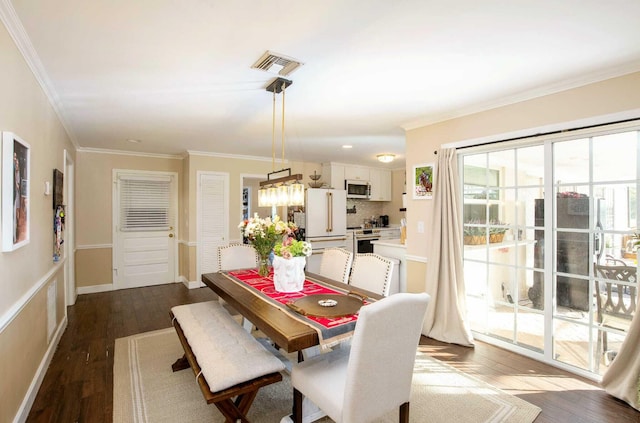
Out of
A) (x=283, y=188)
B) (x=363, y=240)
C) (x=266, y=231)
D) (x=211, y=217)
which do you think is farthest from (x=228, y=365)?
(x=363, y=240)

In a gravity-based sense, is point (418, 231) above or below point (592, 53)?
below

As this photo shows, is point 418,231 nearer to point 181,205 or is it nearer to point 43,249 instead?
point 43,249

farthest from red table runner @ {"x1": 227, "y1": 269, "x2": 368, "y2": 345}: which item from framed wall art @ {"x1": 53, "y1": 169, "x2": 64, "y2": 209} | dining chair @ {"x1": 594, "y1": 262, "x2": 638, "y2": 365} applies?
dining chair @ {"x1": 594, "y1": 262, "x2": 638, "y2": 365}

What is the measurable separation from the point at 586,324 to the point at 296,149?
422 centimetres

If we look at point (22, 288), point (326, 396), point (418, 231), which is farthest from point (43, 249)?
point (418, 231)

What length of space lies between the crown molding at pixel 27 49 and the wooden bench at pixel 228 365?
82.6 inches

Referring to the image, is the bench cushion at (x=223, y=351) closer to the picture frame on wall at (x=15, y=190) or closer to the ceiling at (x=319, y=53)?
the picture frame on wall at (x=15, y=190)

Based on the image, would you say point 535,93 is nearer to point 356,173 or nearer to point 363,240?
point 363,240

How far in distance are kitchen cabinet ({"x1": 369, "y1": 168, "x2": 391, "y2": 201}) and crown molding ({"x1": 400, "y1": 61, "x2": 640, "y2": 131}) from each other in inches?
137

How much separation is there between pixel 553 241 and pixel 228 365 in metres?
2.81

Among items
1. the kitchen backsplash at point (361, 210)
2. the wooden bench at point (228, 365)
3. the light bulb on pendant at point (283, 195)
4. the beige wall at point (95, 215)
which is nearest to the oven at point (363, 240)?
the kitchen backsplash at point (361, 210)

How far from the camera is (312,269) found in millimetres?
5660

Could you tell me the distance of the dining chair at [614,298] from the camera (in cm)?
239

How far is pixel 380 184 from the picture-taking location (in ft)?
23.9
